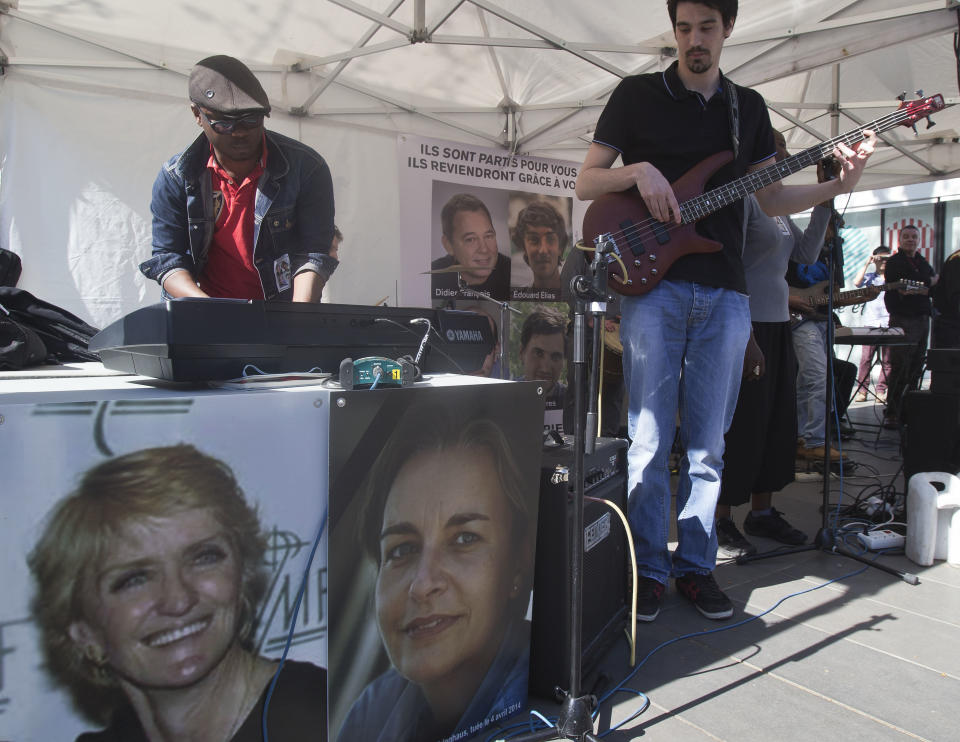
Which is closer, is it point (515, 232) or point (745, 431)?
point (745, 431)

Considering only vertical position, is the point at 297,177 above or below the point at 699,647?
above

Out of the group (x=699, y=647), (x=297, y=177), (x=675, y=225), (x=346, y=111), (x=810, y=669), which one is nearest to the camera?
(x=810, y=669)

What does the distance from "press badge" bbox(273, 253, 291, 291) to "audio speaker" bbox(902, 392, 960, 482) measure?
2.77m

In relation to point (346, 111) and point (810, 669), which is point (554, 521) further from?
point (346, 111)

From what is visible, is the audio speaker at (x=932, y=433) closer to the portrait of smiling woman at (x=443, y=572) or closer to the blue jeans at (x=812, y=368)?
the blue jeans at (x=812, y=368)

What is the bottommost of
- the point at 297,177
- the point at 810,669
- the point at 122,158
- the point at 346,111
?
the point at 810,669

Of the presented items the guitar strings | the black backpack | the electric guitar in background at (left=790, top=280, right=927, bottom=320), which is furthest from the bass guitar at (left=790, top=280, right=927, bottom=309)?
the black backpack

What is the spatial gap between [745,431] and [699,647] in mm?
1134

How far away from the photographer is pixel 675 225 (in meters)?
1.92

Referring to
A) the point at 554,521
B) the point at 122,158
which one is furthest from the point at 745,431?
the point at 122,158

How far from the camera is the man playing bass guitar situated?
76.8 inches

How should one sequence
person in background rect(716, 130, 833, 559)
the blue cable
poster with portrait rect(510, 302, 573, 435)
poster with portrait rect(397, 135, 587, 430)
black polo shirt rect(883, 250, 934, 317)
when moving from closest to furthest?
the blue cable < person in background rect(716, 130, 833, 559) < poster with portrait rect(397, 135, 587, 430) < poster with portrait rect(510, 302, 573, 435) < black polo shirt rect(883, 250, 934, 317)

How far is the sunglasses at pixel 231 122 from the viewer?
1.80 metres

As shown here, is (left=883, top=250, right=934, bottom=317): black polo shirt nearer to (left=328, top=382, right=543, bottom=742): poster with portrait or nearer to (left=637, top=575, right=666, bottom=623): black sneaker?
(left=637, top=575, right=666, bottom=623): black sneaker
